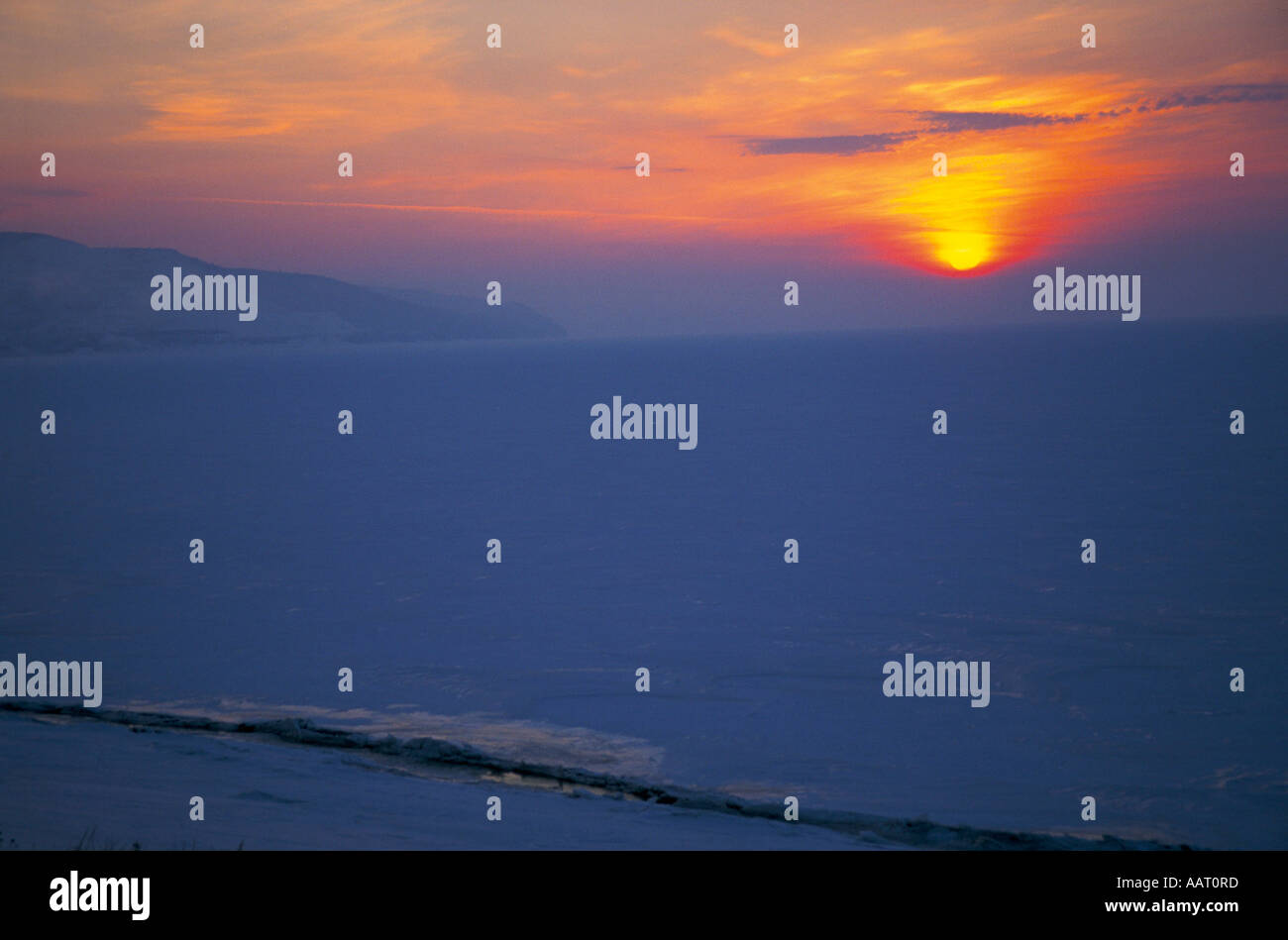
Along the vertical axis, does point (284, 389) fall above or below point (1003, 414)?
above

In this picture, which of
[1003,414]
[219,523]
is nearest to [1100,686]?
[219,523]

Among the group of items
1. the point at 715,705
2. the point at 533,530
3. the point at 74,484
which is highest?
the point at 74,484

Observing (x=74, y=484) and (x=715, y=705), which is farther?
(x=74, y=484)

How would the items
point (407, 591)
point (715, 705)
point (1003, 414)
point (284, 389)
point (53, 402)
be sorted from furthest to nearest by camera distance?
point (284, 389), point (53, 402), point (1003, 414), point (407, 591), point (715, 705)

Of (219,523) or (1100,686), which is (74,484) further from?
(1100,686)

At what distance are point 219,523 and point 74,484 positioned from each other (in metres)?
8.04

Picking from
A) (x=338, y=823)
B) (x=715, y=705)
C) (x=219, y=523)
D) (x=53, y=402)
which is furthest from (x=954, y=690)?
(x=53, y=402)

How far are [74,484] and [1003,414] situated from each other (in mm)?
32055

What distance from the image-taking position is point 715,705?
12.0 metres

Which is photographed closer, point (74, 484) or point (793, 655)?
point (793, 655)
